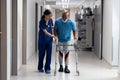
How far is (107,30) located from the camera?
880cm

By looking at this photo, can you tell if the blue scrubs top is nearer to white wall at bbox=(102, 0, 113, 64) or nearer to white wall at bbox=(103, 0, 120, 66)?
white wall at bbox=(103, 0, 120, 66)

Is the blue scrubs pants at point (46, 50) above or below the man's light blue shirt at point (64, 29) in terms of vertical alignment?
below

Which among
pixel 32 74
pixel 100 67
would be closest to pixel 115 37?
pixel 100 67

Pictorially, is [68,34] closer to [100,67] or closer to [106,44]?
[100,67]

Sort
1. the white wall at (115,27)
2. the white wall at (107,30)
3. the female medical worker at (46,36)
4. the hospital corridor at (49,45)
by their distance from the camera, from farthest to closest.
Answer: the white wall at (107,30) < the white wall at (115,27) < the female medical worker at (46,36) < the hospital corridor at (49,45)

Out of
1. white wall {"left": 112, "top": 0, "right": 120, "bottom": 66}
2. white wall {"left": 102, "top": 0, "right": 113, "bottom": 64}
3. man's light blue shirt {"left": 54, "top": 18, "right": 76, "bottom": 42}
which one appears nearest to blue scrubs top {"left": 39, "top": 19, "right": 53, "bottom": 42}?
man's light blue shirt {"left": 54, "top": 18, "right": 76, "bottom": 42}

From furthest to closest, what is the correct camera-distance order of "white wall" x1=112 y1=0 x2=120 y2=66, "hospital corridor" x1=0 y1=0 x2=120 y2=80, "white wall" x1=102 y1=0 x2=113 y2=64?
"white wall" x1=102 y1=0 x2=113 y2=64, "white wall" x1=112 y1=0 x2=120 y2=66, "hospital corridor" x1=0 y1=0 x2=120 y2=80

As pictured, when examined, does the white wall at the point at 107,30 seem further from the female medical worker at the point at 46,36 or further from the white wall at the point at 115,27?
the female medical worker at the point at 46,36

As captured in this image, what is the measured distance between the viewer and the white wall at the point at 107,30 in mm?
8234

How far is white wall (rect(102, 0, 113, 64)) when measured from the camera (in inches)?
324

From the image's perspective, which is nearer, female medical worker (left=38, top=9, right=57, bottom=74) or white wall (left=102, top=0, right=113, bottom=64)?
female medical worker (left=38, top=9, right=57, bottom=74)

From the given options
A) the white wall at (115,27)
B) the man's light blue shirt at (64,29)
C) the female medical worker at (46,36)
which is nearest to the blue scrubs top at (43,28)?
the female medical worker at (46,36)

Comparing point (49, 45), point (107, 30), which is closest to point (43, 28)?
point (49, 45)

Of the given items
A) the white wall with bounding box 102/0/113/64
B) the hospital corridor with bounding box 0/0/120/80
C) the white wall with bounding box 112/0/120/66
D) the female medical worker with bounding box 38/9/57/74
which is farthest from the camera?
the white wall with bounding box 102/0/113/64
